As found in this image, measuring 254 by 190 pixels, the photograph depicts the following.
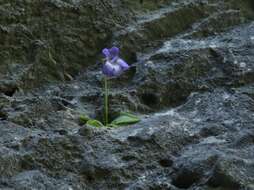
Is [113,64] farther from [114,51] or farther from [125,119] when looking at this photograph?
[125,119]

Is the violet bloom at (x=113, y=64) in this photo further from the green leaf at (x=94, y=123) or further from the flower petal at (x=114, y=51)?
the green leaf at (x=94, y=123)

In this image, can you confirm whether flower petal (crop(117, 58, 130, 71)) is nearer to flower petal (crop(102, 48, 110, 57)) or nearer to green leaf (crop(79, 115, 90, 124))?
flower petal (crop(102, 48, 110, 57))

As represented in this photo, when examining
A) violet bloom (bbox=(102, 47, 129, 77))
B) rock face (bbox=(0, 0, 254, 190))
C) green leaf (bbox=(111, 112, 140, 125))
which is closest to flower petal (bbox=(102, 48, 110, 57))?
violet bloom (bbox=(102, 47, 129, 77))

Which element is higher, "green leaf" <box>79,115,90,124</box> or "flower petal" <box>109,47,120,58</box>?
"flower petal" <box>109,47,120,58</box>

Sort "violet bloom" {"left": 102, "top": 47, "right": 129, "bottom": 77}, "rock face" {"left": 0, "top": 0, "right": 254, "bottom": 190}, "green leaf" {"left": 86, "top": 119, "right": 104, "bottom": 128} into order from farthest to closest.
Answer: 1. "violet bloom" {"left": 102, "top": 47, "right": 129, "bottom": 77}
2. "green leaf" {"left": 86, "top": 119, "right": 104, "bottom": 128}
3. "rock face" {"left": 0, "top": 0, "right": 254, "bottom": 190}

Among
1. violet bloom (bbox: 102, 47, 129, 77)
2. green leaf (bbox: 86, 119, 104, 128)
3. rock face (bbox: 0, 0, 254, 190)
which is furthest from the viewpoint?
violet bloom (bbox: 102, 47, 129, 77)

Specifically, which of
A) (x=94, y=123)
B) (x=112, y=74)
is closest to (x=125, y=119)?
(x=94, y=123)

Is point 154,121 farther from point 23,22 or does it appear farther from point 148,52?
point 23,22
